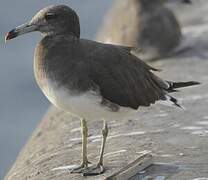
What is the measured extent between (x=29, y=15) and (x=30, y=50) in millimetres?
1873

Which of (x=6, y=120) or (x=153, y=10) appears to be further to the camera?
(x=6, y=120)

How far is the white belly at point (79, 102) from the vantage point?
6.57 m

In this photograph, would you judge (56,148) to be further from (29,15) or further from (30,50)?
(29,15)

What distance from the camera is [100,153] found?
23.4ft

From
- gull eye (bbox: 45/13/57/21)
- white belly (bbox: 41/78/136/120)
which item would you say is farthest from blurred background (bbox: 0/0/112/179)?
white belly (bbox: 41/78/136/120)

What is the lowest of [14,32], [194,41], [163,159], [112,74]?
[194,41]

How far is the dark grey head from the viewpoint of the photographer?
6.94 m

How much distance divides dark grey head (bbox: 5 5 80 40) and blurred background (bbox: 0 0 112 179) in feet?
24.4

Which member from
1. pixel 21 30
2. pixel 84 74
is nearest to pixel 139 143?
pixel 84 74

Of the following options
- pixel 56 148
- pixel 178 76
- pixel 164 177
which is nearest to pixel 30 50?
pixel 178 76

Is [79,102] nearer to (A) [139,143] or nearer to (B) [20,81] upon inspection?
(A) [139,143]

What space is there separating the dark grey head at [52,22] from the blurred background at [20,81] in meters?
7.43

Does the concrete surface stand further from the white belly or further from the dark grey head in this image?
the dark grey head

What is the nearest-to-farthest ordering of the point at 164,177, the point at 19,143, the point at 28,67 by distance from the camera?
the point at 164,177 < the point at 19,143 < the point at 28,67
